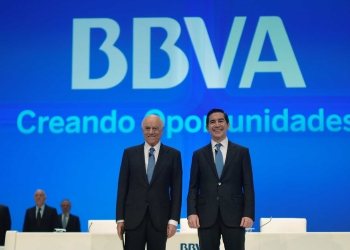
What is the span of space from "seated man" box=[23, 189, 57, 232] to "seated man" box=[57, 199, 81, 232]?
0.69 feet

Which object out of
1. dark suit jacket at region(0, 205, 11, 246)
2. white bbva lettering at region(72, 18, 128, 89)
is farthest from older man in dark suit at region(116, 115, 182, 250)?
white bbva lettering at region(72, 18, 128, 89)

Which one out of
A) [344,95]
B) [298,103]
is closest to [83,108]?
[298,103]

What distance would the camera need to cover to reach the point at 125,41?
8.95 metres

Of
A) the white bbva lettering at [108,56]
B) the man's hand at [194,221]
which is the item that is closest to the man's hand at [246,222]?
the man's hand at [194,221]

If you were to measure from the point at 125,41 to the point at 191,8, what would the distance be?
3.58 feet

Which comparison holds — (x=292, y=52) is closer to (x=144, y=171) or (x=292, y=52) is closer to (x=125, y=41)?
(x=125, y=41)

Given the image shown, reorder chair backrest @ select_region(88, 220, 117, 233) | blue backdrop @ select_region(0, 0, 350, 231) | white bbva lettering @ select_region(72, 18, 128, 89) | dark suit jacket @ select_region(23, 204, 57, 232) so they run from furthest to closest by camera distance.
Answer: white bbva lettering @ select_region(72, 18, 128, 89) < blue backdrop @ select_region(0, 0, 350, 231) < dark suit jacket @ select_region(23, 204, 57, 232) < chair backrest @ select_region(88, 220, 117, 233)

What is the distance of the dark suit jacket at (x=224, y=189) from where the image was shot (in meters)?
4.21

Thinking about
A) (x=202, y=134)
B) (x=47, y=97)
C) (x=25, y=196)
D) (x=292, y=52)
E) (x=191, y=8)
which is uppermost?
(x=191, y=8)

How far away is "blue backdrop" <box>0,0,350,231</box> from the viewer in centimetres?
875

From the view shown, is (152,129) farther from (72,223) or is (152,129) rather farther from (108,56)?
(108,56)

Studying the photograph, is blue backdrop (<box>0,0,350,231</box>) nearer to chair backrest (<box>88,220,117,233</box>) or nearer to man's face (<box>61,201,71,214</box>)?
man's face (<box>61,201,71,214</box>)

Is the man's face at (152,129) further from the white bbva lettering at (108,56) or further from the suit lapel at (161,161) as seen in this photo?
the white bbva lettering at (108,56)

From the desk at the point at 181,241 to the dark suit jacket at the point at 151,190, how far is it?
896 mm
